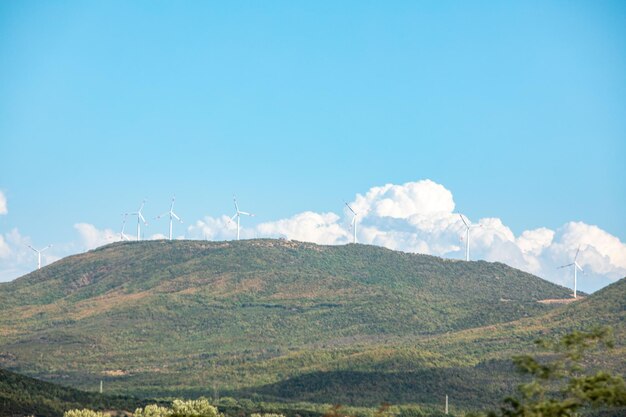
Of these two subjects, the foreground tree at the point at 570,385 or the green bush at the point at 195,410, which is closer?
the foreground tree at the point at 570,385

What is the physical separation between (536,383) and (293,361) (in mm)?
152888

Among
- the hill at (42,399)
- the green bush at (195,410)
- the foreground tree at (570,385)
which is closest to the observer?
the foreground tree at (570,385)

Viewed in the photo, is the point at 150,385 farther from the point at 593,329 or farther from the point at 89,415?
the point at 593,329

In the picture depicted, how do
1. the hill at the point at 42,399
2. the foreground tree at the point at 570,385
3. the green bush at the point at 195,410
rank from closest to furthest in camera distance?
the foreground tree at the point at 570,385
the green bush at the point at 195,410
the hill at the point at 42,399

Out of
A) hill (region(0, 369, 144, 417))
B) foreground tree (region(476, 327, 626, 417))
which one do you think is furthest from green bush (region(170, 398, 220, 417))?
hill (region(0, 369, 144, 417))

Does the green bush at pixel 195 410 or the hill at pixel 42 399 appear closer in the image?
the green bush at pixel 195 410

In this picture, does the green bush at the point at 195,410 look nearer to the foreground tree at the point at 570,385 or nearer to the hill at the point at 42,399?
the foreground tree at the point at 570,385

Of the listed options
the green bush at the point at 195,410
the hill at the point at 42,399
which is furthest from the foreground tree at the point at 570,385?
the hill at the point at 42,399

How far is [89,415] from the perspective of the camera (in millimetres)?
96438

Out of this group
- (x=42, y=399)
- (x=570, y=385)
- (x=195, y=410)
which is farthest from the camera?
(x=42, y=399)

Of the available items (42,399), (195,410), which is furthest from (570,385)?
(42,399)

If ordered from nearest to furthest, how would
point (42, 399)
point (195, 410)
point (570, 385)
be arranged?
point (570, 385), point (195, 410), point (42, 399)

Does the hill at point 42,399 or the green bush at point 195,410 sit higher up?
the hill at point 42,399

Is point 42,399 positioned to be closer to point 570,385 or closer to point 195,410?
point 195,410
